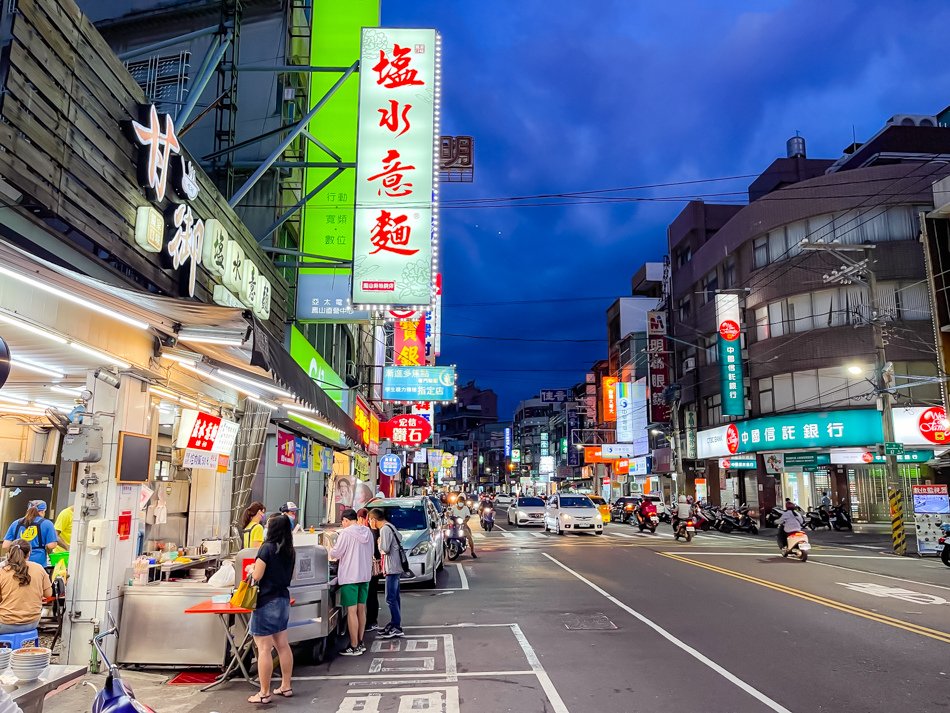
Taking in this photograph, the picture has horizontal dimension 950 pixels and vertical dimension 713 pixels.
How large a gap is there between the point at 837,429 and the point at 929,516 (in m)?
13.5

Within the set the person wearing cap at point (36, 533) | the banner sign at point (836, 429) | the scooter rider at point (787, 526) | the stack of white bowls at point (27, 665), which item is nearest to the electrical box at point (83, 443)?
the person wearing cap at point (36, 533)

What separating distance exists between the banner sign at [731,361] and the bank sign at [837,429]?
1521 mm

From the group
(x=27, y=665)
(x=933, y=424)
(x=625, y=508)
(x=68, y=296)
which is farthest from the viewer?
(x=625, y=508)

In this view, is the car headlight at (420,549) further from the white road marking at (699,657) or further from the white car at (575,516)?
the white car at (575,516)

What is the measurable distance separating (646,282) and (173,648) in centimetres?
6877

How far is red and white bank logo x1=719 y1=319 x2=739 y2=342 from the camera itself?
132ft

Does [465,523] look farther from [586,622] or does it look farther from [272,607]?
[272,607]

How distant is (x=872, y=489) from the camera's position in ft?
115

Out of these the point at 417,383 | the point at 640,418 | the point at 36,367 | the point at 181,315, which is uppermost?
the point at 640,418

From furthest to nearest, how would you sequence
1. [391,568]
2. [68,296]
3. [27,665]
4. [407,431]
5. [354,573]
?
[407,431], [391,568], [354,573], [68,296], [27,665]

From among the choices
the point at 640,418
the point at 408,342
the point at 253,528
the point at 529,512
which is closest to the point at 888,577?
the point at 253,528

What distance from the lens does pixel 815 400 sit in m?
36.2

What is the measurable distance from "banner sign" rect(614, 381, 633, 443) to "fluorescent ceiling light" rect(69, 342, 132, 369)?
6124cm

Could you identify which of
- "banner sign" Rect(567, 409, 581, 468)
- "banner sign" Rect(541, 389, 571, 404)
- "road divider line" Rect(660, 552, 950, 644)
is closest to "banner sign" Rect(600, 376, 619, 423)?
"banner sign" Rect(567, 409, 581, 468)
